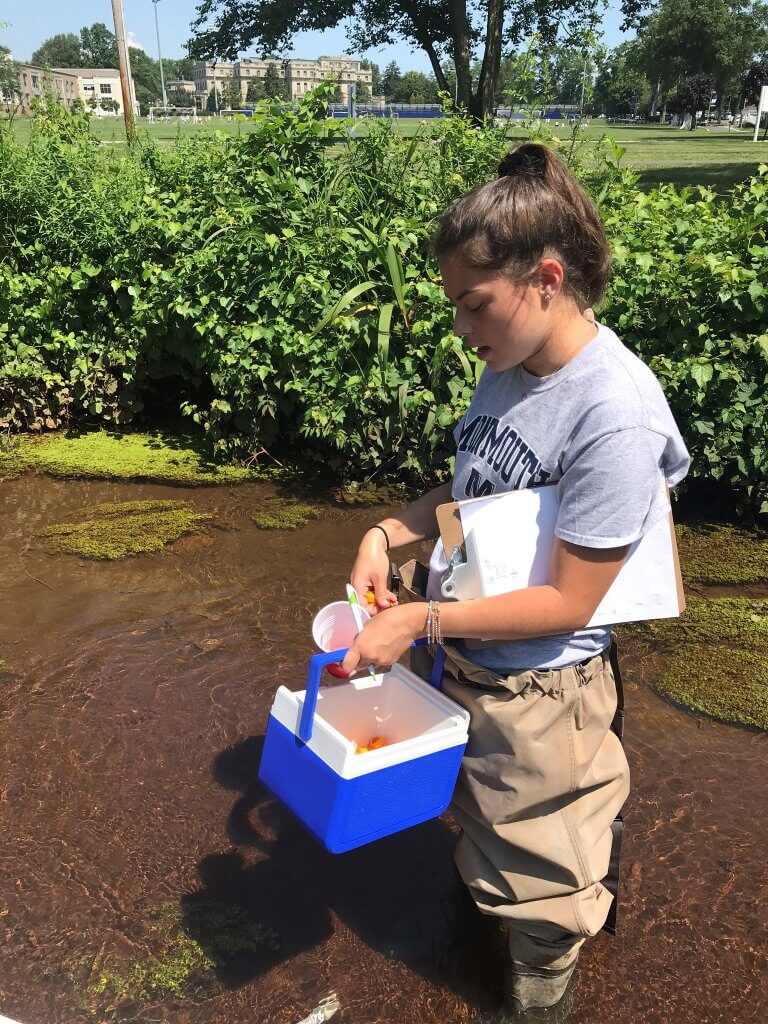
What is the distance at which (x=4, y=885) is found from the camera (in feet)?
7.97

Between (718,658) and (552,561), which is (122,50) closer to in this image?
(718,658)

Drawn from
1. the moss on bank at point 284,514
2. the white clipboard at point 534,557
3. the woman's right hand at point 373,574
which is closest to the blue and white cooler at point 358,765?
the woman's right hand at point 373,574

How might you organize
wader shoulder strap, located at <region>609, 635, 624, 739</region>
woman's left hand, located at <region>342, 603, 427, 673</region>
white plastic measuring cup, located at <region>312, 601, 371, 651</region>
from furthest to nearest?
wader shoulder strap, located at <region>609, 635, 624, 739</region>, white plastic measuring cup, located at <region>312, 601, 371, 651</region>, woman's left hand, located at <region>342, 603, 427, 673</region>

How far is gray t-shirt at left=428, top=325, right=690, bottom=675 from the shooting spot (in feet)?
4.90

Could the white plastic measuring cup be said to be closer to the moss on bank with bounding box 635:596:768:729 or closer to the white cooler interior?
the white cooler interior

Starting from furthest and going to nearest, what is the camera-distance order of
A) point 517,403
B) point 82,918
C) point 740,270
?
point 740,270 < point 82,918 < point 517,403

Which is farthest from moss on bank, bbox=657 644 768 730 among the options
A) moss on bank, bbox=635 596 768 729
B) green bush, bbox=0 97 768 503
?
green bush, bbox=0 97 768 503

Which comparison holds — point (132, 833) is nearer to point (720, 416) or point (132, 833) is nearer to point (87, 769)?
point (87, 769)

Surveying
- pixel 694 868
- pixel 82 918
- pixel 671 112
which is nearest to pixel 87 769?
pixel 82 918

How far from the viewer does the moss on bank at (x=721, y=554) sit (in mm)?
4004

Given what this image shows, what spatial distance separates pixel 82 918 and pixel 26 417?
3896mm

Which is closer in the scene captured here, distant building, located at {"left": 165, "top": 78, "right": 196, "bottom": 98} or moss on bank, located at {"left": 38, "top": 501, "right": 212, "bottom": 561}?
moss on bank, located at {"left": 38, "top": 501, "right": 212, "bottom": 561}

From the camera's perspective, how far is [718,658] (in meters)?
3.47

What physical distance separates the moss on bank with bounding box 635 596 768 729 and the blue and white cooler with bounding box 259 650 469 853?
1.77 meters
